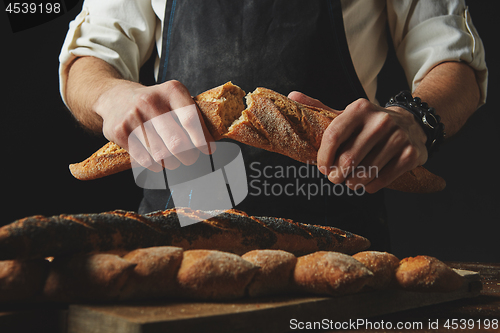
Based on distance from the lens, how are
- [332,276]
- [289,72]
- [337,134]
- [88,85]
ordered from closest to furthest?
[332,276] → [337,134] → [88,85] → [289,72]

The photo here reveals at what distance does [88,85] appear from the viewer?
1315 millimetres

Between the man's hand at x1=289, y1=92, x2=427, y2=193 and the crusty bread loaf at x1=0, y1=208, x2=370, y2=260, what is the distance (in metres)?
0.16

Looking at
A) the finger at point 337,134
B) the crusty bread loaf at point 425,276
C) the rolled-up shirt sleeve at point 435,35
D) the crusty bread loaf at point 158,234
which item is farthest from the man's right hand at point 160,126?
the rolled-up shirt sleeve at point 435,35

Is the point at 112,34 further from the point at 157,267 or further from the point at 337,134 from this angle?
the point at 157,267

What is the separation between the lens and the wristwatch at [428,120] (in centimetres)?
112

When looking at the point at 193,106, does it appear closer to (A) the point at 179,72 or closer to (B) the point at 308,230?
(B) the point at 308,230

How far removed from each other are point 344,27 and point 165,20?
0.65m

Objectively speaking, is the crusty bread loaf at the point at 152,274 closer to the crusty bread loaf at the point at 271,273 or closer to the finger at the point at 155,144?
the crusty bread loaf at the point at 271,273

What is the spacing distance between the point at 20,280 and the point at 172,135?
46 cm

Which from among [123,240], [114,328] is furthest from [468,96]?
[114,328]

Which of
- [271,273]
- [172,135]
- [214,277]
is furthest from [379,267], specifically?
[172,135]

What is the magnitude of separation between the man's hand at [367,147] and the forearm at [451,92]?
31 centimetres

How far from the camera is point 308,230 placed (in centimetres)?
103

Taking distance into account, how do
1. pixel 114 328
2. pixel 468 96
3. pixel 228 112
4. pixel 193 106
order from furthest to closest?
1. pixel 468 96
2. pixel 228 112
3. pixel 193 106
4. pixel 114 328
